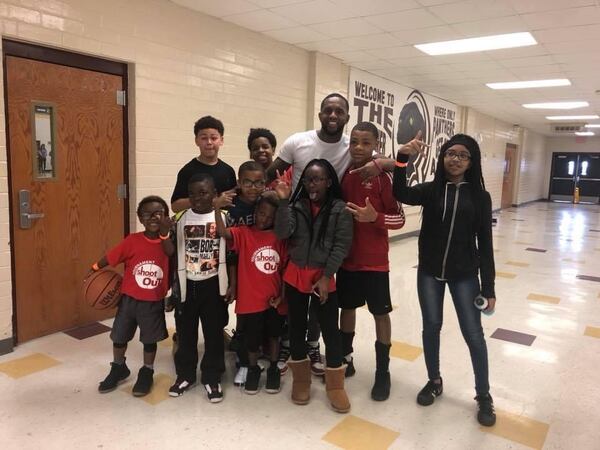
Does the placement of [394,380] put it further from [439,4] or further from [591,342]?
[439,4]

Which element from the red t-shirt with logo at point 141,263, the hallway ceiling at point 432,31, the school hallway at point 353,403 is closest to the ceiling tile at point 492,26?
the hallway ceiling at point 432,31

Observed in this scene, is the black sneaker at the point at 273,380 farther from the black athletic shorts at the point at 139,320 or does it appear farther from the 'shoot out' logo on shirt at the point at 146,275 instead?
the 'shoot out' logo on shirt at the point at 146,275

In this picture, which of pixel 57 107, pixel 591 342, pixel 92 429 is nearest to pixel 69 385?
pixel 92 429

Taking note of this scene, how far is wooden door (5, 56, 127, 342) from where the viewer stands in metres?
3.17

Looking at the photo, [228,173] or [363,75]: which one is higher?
[363,75]

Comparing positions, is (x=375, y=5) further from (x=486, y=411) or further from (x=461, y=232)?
(x=486, y=411)

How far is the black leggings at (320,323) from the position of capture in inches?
97.0

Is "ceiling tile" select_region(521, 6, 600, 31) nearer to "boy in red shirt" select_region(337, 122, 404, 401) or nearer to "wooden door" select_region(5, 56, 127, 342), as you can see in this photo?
"boy in red shirt" select_region(337, 122, 404, 401)

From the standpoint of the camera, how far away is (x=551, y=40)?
4.96 m

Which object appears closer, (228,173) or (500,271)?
(228,173)

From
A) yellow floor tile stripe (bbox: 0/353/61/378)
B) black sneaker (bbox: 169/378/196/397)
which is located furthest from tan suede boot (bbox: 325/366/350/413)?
yellow floor tile stripe (bbox: 0/353/61/378)

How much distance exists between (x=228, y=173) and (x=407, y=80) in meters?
5.43

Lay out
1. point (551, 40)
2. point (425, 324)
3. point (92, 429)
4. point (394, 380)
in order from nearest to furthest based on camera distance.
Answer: point (92, 429) < point (425, 324) < point (394, 380) < point (551, 40)

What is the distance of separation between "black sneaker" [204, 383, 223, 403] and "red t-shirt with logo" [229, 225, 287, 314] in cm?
43
